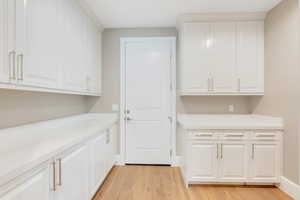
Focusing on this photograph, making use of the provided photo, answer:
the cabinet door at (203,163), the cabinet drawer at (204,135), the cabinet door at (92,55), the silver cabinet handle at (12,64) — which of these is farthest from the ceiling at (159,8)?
the cabinet door at (203,163)

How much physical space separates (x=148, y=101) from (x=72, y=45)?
1.78m

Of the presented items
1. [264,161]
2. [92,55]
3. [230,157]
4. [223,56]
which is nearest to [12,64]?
[92,55]

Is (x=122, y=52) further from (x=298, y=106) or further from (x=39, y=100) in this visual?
(x=298, y=106)

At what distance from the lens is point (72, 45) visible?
258 centimetres

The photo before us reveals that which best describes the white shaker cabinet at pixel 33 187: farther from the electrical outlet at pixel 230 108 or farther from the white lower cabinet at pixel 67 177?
the electrical outlet at pixel 230 108

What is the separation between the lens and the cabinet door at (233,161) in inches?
116

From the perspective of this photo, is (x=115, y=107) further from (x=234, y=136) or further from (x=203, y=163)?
(x=234, y=136)

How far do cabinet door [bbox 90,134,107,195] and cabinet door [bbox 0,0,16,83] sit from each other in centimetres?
127

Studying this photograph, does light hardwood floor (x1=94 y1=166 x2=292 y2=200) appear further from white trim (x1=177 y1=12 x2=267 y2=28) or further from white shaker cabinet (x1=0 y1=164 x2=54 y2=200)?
white trim (x1=177 y1=12 x2=267 y2=28)

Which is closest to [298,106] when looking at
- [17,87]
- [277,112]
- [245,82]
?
[277,112]

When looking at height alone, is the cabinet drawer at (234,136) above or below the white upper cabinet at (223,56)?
below

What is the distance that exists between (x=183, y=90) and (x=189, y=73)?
0.96 ft

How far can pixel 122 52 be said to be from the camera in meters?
3.95

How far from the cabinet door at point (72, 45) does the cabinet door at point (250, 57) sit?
7.97 feet
